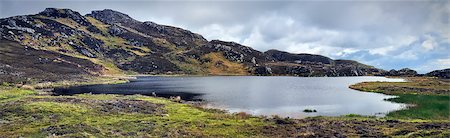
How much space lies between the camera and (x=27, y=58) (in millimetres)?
194125

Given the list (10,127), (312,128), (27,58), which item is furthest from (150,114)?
(27,58)

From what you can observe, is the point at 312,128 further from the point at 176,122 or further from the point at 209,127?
the point at 176,122

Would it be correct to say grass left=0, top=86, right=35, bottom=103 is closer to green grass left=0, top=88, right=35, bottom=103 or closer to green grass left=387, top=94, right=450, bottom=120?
green grass left=0, top=88, right=35, bottom=103

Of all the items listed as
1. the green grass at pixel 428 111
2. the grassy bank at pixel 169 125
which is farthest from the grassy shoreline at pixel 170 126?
the green grass at pixel 428 111

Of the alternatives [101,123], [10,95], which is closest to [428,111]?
[101,123]

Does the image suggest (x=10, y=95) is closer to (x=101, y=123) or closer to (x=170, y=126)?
(x=101, y=123)

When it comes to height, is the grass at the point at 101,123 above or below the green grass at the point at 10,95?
below

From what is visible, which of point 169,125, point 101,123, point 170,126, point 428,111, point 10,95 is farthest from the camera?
point 10,95

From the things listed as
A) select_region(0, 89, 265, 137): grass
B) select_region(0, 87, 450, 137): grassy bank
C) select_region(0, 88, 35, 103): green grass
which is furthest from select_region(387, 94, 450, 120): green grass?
select_region(0, 88, 35, 103): green grass

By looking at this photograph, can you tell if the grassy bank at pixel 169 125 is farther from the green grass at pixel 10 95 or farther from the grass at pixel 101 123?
the green grass at pixel 10 95

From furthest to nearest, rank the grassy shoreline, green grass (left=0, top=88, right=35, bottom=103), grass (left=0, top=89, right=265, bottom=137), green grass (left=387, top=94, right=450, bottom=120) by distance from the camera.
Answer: green grass (left=0, top=88, right=35, bottom=103), green grass (left=387, top=94, right=450, bottom=120), grass (left=0, top=89, right=265, bottom=137), the grassy shoreline

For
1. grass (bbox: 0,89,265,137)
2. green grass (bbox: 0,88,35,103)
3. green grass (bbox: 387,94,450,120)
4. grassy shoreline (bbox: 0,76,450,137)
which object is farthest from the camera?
green grass (bbox: 0,88,35,103)

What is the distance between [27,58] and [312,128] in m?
196

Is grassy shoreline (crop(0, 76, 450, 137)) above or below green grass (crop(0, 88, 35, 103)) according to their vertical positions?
below
